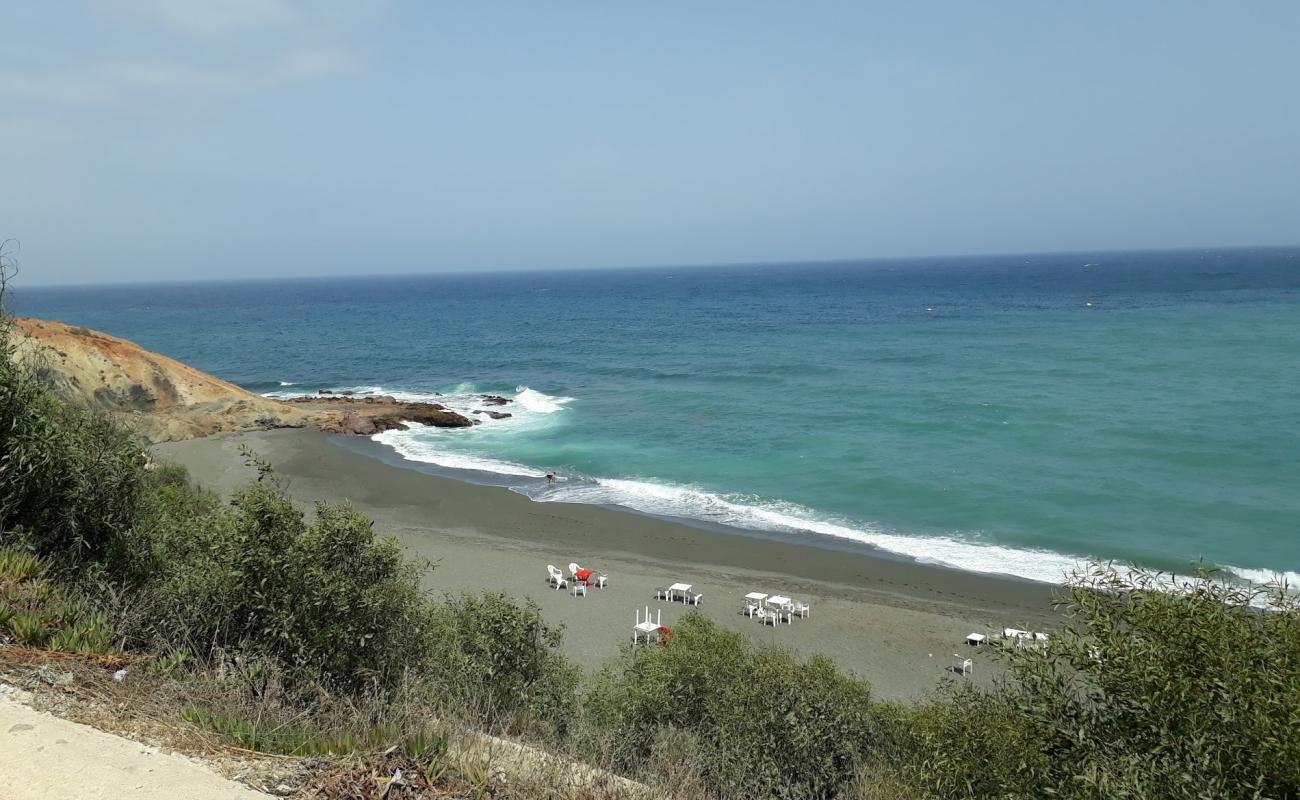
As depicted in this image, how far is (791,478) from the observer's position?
112 feet

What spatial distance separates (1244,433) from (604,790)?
41.4 metres

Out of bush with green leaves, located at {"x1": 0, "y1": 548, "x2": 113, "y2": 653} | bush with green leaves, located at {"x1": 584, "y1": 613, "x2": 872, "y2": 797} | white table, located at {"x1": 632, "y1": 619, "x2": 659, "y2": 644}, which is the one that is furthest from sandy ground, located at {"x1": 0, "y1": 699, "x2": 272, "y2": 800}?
white table, located at {"x1": 632, "y1": 619, "x2": 659, "y2": 644}

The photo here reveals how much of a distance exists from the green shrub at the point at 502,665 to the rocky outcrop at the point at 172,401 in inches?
1195

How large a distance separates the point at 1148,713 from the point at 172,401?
4733 centimetres

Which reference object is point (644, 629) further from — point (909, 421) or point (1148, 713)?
point (909, 421)

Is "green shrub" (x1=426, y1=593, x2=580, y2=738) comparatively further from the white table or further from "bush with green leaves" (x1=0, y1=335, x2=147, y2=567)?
the white table

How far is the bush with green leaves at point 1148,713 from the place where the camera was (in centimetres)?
579

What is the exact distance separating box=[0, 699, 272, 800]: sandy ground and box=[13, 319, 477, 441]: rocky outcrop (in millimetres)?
33024

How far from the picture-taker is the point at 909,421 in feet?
138

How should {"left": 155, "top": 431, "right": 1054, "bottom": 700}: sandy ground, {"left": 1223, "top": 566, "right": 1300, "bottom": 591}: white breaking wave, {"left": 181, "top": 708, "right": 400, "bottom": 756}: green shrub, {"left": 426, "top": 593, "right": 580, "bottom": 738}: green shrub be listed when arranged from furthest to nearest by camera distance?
{"left": 1223, "top": 566, "right": 1300, "bottom": 591}: white breaking wave, {"left": 155, "top": 431, "right": 1054, "bottom": 700}: sandy ground, {"left": 426, "top": 593, "right": 580, "bottom": 738}: green shrub, {"left": 181, "top": 708, "right": 400, "bottom": 756}: green shrub

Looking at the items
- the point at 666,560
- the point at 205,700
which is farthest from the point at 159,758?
the point at 666,560

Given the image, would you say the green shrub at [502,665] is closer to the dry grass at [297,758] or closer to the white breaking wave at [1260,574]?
the dry grass at [297,758]

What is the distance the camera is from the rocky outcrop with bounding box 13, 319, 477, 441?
123ft

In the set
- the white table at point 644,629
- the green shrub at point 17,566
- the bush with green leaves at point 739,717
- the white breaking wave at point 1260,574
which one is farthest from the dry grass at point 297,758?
the white breaking wave at point 1260,574
